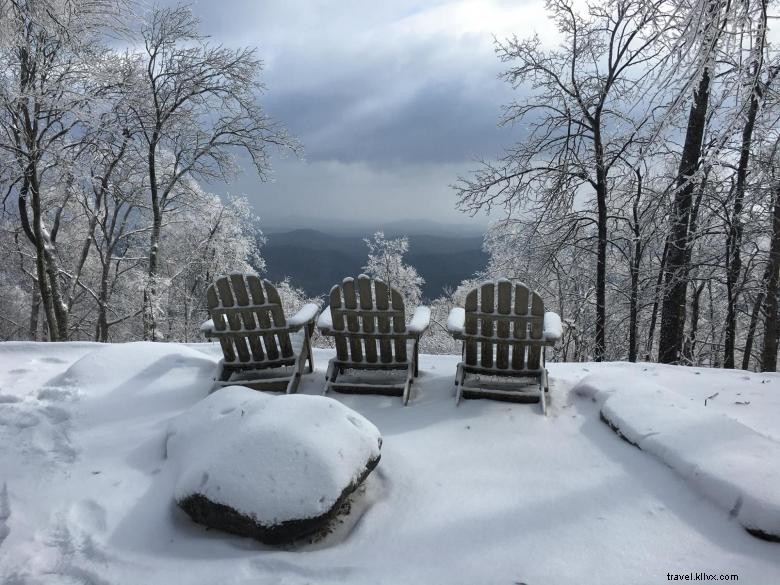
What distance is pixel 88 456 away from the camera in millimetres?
3262

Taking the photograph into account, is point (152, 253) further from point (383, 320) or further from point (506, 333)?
point (506, 333)

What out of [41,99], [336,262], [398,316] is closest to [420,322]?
[398,316]

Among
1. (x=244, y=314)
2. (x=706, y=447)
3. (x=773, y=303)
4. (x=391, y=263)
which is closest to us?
(x=706, y=447)

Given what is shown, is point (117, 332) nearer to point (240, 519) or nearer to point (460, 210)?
point (460, 210)

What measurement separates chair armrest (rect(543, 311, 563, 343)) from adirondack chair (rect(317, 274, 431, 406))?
104cm

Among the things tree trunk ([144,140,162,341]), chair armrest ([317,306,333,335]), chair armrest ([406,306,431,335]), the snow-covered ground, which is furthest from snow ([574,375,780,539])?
tree trunk ([144,140,162,341])

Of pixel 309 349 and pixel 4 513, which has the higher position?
pixel 309 349

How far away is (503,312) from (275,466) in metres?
2.46

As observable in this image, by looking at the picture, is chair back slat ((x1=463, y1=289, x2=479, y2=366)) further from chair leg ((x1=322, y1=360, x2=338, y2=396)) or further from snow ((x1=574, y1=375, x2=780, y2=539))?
chair leg ((x1=322, y1=360, x2=338, y2=396))

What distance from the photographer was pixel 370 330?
177 inches

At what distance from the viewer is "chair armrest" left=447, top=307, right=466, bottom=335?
13.9 ft

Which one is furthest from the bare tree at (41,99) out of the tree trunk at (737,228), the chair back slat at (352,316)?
the tree trunk at (737,228)

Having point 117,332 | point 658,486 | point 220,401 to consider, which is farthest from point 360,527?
point 117,332

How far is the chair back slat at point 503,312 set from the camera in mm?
4188
